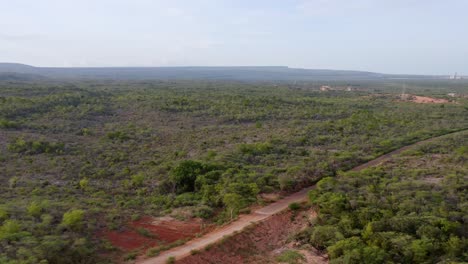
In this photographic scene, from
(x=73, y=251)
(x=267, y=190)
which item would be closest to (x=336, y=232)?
(x=267, y=190)

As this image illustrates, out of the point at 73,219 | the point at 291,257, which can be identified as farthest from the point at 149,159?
the point at 291,257

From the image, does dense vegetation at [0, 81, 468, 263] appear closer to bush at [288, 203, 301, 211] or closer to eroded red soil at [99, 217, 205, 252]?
eroded red soil at [99, 217, 205, 252]

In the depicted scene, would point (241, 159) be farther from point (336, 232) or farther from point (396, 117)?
point (396, 117)

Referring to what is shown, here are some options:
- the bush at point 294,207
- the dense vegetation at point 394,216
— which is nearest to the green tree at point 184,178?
the bush at point 294,207

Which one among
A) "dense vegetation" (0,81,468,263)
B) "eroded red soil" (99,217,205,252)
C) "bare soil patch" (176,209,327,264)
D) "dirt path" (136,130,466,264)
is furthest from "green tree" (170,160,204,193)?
"bare soil patch" (176,209,327,264)

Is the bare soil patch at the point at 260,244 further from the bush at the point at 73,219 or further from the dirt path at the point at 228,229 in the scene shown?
the bush at the point at 73,219

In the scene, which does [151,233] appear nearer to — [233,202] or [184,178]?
[233,202]
